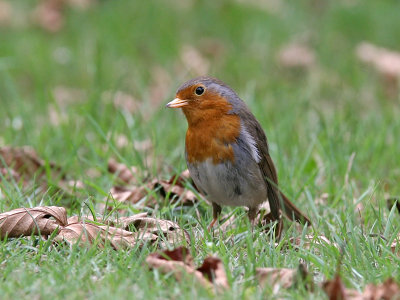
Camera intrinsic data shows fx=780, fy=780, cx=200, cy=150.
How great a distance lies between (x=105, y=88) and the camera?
6957 millimetres

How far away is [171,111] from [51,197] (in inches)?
93.8

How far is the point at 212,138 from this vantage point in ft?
14.7

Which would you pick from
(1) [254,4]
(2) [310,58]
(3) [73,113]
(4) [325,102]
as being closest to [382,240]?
(3) [73,113]

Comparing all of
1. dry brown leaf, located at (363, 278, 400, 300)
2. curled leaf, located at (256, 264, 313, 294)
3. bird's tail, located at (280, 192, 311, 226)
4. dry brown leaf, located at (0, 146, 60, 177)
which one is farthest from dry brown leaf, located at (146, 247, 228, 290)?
dry brown leaf, located at (0, 146, 60, 177)

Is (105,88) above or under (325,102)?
above

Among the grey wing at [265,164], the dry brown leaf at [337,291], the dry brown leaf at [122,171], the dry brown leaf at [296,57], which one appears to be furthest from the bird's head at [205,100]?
the dry brown leaf at [296,57]

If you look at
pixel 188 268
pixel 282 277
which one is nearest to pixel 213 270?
pixel 188 268

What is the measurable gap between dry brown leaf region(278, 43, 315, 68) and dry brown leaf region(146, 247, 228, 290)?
5.54 meters

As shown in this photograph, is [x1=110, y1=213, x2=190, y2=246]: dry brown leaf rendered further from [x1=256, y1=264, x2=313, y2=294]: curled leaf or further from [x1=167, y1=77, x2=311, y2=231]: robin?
[x1=256, y1=264, x2=313, y2=294]: curled leaf

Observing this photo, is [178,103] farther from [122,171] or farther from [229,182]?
[122,171]

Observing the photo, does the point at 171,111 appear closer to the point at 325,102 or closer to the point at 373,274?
the point at 325,102

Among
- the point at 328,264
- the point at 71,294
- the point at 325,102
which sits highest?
the point at 71,294

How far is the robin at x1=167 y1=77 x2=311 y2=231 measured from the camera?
448 centimetres

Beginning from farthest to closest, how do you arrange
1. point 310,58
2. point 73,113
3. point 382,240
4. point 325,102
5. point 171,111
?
point 310,58 → point 325,102 → point 171,111 → point 73,113 → point 382,240
